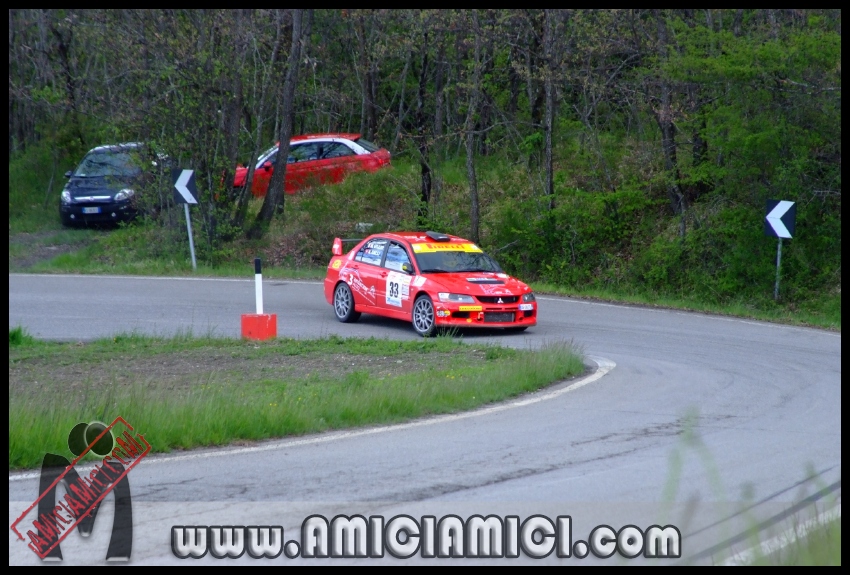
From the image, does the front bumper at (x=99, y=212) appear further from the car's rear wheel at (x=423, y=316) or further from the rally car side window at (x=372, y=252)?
the car's rear wheel at (x=423, y=316)

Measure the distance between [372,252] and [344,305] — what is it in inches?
43.9

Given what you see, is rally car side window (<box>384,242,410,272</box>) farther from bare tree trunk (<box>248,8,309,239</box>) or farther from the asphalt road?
bare tree trunk (<box>248,8,309,239</box>)

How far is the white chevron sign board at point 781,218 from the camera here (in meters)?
20.2

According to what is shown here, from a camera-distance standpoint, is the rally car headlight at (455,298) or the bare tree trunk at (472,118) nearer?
the rally car headlight at (455,298)

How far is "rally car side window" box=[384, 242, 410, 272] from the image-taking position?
55.2 feet

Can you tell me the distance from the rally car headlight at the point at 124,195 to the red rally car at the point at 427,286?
12423 millimetres

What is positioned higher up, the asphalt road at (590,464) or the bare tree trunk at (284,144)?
the bare tree trunk at (284,144)

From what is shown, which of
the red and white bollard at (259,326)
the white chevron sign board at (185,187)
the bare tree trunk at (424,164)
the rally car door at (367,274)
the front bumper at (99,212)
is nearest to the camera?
the red and white bollard at (259,326)

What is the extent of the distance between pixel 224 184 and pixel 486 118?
29.0 feet

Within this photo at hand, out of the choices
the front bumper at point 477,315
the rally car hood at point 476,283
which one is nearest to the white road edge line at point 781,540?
the front bumper at point 477,315

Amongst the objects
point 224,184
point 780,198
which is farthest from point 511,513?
point 224,184

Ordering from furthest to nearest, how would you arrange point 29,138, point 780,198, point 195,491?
point 29,138
point 780,198
point 195,491
